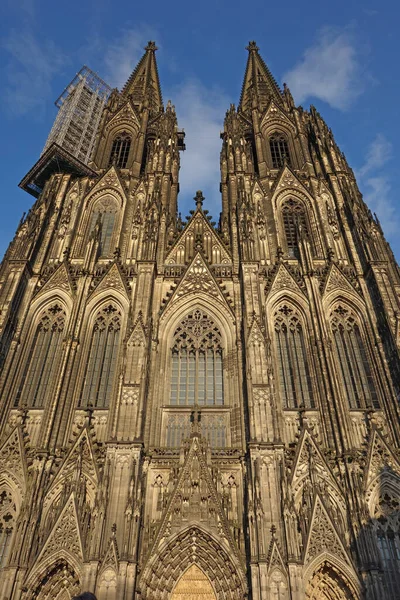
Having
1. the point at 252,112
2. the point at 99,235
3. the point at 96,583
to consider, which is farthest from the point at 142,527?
the point at 252,112

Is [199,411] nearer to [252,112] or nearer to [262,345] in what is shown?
[262,345]

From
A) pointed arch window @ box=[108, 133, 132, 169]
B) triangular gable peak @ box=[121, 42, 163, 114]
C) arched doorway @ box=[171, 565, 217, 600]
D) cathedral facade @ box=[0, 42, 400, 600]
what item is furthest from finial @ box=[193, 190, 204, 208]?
arched doorway @ box=[171, 565, 217, 600]

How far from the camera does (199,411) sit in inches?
770

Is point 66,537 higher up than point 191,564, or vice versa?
point 66,537

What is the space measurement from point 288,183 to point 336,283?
791 centimetres

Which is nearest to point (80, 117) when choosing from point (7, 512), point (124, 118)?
point (124, 118)

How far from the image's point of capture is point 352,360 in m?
21.4

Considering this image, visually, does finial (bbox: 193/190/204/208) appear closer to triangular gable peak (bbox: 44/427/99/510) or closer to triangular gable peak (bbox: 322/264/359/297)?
triangular gable peak (bbox: 322/264/359/297)

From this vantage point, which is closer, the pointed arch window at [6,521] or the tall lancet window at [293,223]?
the pointed arch window at [6,521]

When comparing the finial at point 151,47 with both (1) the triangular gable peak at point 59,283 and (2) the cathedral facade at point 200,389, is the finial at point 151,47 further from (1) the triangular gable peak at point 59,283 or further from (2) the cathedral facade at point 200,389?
(1) the triangular gable peak at point 59,283

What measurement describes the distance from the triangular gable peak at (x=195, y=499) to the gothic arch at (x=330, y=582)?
239 centimetres

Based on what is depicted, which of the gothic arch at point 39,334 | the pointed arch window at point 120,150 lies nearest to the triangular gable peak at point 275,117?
the pointed arch window at point 120,150

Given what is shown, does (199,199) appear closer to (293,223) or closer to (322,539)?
(293,223)

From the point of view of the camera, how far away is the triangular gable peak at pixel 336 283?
23.2 metres
